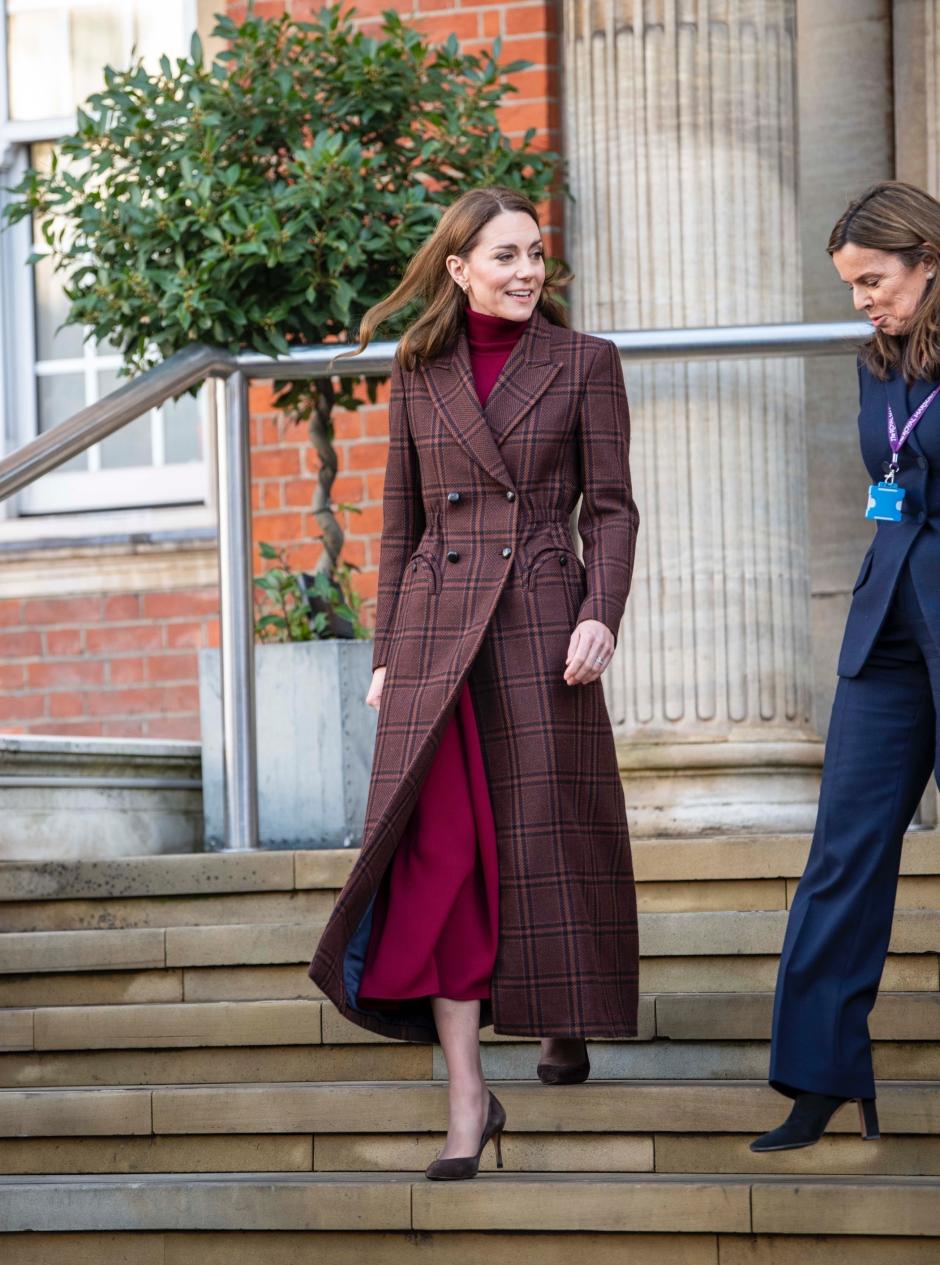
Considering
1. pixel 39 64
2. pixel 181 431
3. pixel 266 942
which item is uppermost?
pixel 39 64

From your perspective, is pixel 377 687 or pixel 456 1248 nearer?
pixel 456 1248

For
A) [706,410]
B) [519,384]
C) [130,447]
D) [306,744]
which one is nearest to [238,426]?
[306,744]

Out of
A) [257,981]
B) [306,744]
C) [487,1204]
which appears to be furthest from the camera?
[306,744]

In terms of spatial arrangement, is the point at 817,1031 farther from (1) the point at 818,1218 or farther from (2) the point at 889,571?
(2) the point at 889,571

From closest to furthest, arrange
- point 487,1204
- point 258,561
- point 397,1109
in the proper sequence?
point 487,1204
point 397,1109
point 258,561

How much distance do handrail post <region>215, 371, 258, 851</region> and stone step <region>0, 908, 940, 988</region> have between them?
1.63 ft

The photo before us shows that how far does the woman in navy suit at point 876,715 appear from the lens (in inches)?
148

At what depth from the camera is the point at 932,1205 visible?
12.5ft

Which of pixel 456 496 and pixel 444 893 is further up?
pixel 456 496

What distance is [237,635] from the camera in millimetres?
5645

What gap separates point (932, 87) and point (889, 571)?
118 inches

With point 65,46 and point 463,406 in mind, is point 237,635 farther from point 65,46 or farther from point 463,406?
point 65,46

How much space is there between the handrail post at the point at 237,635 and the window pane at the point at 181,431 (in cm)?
258

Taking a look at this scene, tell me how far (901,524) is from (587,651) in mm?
580
